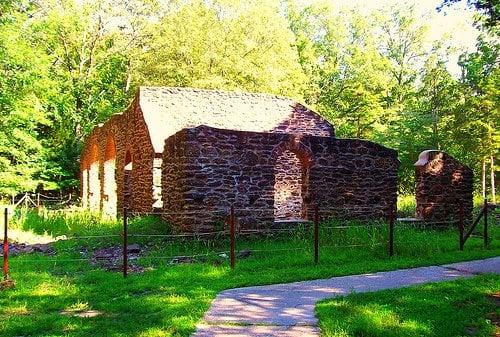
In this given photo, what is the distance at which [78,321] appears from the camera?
5.92 m

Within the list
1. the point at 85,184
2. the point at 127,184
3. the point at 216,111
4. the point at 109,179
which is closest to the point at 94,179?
the point at 85,184

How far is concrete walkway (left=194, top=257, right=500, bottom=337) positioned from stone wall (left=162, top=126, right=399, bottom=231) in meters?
2.59

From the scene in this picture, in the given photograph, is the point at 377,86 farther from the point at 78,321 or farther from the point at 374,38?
the point at 78,321

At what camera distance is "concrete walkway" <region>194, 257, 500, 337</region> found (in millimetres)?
5488

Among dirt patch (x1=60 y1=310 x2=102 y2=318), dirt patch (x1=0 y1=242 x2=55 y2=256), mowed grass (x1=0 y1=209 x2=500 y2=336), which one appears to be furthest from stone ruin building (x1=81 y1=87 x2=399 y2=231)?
dirt patch (x1=60 y1=310 x2=102 y2=318)

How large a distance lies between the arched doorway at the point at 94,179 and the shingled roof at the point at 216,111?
7.17 metres

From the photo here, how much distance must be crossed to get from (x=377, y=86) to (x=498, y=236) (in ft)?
78.5

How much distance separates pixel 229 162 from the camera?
12000 mm

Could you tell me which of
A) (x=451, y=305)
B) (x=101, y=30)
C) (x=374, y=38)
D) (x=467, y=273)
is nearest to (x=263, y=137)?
(x=467, y=273)

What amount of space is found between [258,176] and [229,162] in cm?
86

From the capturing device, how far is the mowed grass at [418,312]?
5.45 meters

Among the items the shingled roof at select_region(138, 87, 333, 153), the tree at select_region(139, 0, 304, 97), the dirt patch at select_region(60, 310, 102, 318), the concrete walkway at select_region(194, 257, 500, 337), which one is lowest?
the dirt patch at select_region(60, 310, 102, 318)

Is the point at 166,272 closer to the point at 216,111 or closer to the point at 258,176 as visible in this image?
the point at 258,176

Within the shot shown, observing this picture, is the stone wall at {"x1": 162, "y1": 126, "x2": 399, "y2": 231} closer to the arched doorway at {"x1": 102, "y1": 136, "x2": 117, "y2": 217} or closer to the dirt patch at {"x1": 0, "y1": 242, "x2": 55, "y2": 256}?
the dirt patch at {"x1": 0, "y1": 242, "x2": 55, "y2": 256}
